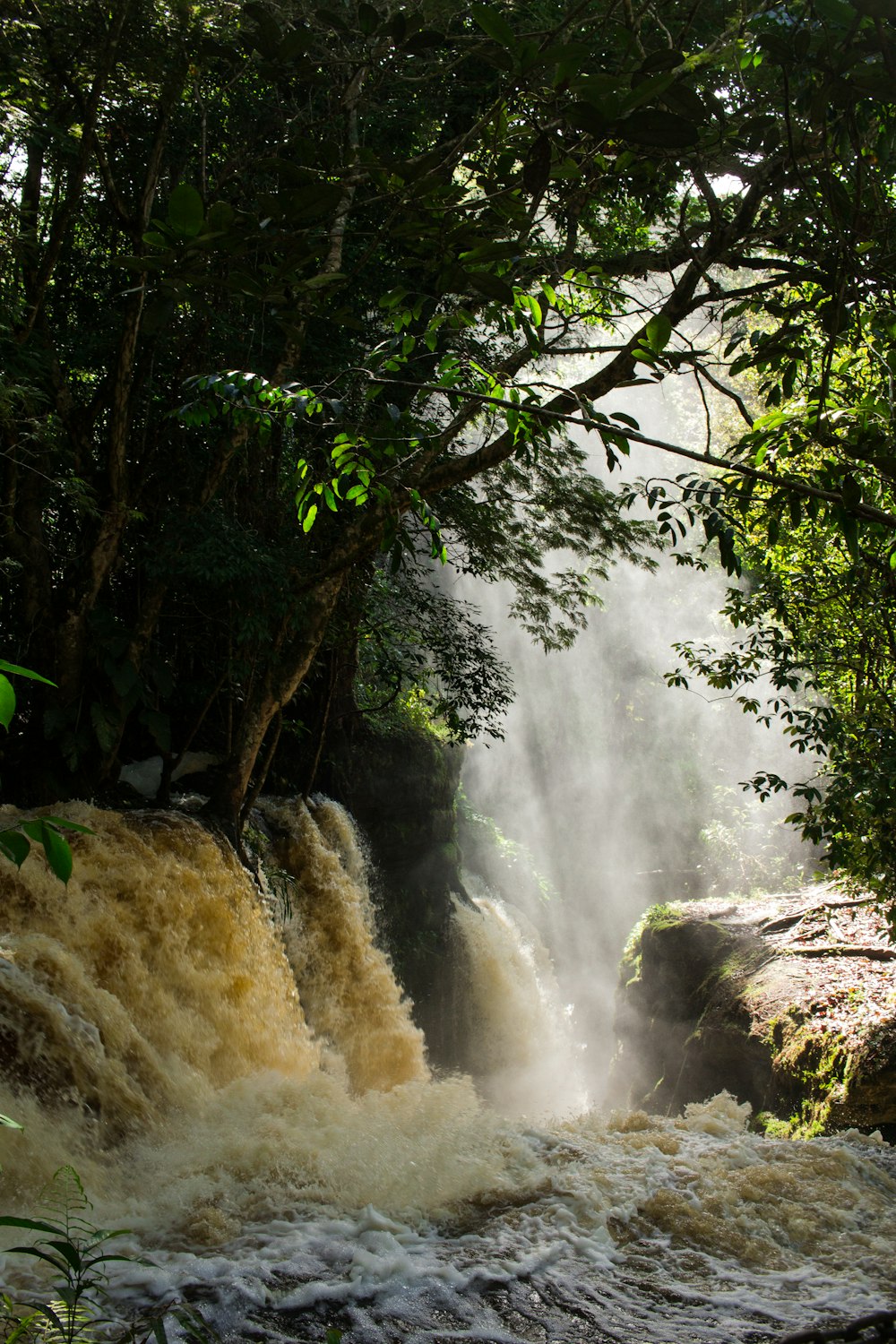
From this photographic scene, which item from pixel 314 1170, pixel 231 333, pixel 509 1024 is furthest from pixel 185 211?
pixel 509 1024

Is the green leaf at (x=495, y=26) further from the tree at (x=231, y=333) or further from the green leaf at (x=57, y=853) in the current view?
the green leaf at (x=57, y=853)

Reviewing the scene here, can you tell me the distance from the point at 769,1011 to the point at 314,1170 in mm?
5850

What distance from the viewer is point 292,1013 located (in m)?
7.07

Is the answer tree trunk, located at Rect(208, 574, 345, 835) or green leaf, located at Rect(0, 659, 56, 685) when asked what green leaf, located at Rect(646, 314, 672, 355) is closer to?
green leaf, located at Rect(0, 659, 56, 685)

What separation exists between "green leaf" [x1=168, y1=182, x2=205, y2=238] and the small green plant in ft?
5.39

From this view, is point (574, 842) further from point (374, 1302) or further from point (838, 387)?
point (374, 1302)

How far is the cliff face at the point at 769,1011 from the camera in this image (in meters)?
7.49

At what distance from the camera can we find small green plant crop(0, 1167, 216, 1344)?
6.11 feet

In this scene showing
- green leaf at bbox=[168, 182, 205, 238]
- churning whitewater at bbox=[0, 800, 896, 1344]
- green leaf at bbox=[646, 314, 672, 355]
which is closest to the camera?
green leaf at bbox=[168, 182, 205, 238]

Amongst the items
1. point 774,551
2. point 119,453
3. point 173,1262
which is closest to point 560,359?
point 774,551

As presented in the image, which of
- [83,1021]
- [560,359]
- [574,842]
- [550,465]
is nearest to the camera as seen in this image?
[83,1021]

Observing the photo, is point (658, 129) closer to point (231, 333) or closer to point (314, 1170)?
point (314, 1170)

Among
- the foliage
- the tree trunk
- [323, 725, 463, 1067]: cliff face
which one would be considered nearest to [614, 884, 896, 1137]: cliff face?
[323, 725, 463, 1067]: cliff face

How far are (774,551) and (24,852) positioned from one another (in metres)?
7.49
